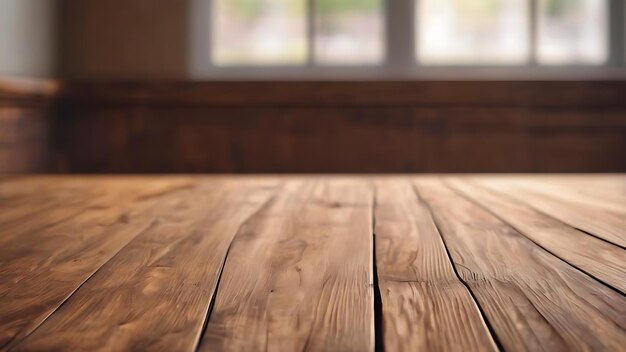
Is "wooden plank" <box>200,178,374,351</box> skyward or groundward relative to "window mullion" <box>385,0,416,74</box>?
groundward

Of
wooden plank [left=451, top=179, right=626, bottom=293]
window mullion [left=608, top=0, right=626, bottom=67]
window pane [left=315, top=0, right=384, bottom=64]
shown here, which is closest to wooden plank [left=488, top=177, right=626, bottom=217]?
wooden plank [left=451, top=179, right=626, bottom=293]

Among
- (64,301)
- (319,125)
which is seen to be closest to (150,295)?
(64,301)

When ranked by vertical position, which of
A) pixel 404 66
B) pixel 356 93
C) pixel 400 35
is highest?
pixel 400 35

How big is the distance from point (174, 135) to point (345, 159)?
61 cm

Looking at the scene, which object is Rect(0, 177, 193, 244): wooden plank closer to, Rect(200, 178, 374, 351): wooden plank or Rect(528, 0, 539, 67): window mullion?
Rect(200, 178, 374, 351): wooden plank

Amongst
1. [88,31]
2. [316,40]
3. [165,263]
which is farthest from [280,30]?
[165,263]

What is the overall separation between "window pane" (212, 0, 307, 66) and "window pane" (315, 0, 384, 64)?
103 mm

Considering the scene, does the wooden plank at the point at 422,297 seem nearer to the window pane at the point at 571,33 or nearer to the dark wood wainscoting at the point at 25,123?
the dark wood wainscoting at the point at 25,123

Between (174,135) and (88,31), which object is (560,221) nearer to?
(174,135)

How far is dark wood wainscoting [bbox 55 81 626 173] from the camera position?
7.35 ft

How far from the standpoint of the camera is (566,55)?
3670 millimetres

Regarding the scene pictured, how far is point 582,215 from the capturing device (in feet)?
3.58

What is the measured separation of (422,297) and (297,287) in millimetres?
120

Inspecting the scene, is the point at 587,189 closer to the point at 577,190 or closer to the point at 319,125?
the point at 577,190
